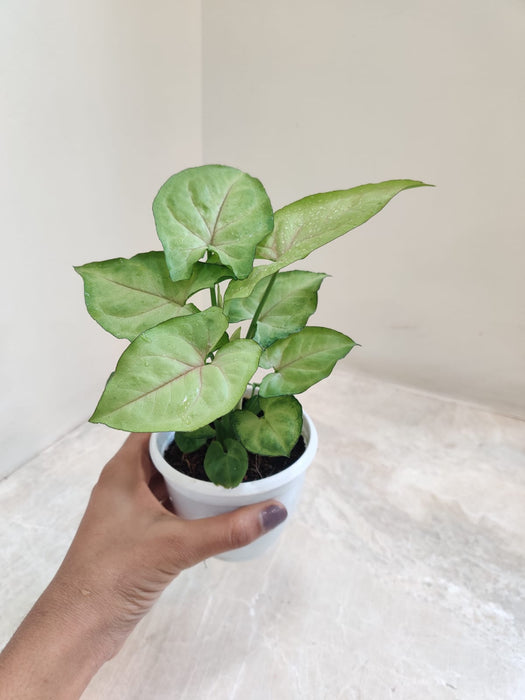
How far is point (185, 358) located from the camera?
17.6 inches

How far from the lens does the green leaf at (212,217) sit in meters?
0.48

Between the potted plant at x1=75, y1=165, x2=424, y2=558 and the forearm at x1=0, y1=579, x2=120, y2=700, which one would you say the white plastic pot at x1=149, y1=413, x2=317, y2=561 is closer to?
the potted plant at x1=75, y1=165, x2=424, y2=558

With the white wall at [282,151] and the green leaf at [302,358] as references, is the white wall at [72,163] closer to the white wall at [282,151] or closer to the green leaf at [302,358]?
the white wall at [282,151]

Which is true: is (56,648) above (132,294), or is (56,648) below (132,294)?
below

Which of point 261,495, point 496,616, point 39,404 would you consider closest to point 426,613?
point 496,616

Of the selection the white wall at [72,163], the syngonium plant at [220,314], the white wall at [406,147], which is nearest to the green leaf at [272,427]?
the syngonium plant at [220,314]

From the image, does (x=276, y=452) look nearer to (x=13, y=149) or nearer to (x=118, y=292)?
(x=118, y=292)

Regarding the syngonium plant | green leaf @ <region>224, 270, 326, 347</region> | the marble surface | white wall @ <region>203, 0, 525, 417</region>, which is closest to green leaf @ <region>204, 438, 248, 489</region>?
the syngonium plant

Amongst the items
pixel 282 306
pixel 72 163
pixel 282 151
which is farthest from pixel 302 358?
pixel 282 151

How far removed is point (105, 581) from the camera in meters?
0.58

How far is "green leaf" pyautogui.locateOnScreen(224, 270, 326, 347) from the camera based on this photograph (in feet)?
1.86

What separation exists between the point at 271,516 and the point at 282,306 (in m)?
0.23

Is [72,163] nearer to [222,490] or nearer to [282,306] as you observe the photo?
[282,306]

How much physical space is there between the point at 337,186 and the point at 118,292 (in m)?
0.74
